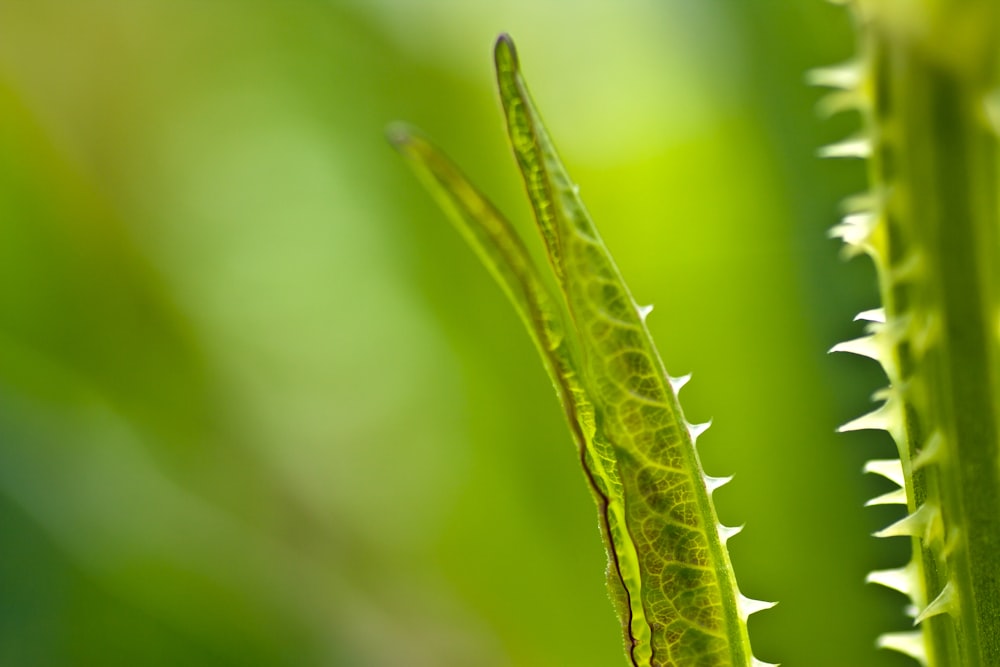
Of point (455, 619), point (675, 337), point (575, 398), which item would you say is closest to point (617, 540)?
point (575, 398)

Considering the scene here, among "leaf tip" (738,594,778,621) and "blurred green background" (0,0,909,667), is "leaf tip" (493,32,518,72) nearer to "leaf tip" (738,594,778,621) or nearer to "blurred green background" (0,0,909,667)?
"leaf tip" (738,594,778,621)

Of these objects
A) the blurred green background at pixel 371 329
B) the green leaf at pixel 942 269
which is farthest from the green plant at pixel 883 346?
the blurred green background at pixel 371 329

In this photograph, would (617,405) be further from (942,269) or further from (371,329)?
(371,329)

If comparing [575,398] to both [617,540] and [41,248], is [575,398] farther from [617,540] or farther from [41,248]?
[41,248]

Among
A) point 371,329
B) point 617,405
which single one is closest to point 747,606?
point 617,405

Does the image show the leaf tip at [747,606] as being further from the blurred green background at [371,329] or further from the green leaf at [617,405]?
the blurred green background at [371,329]
